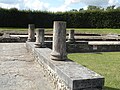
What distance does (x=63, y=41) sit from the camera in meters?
6.61

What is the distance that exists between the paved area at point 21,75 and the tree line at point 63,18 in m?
23.6

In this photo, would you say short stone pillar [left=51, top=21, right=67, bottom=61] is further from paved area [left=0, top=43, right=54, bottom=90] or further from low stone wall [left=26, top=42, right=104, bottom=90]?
paved area [left=0, top=43, right=54, bottom=90]

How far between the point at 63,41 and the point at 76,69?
1202mm

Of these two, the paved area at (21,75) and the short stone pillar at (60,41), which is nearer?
the paved area at (21,75)

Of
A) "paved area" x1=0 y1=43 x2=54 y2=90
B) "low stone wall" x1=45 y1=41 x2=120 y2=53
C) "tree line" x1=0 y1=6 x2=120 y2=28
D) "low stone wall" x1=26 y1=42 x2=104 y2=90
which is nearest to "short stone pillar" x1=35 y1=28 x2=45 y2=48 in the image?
"paved area" x1=0 y1=43 x2=54 y2=90

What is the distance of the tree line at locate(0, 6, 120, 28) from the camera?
1296 inches

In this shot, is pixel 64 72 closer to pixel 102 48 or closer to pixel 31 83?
pixel 31 83

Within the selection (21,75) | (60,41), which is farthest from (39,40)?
(60,41)

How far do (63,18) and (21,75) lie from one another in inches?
1097

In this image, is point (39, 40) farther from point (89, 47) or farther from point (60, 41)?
point (89, 47)

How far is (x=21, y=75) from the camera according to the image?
730cm

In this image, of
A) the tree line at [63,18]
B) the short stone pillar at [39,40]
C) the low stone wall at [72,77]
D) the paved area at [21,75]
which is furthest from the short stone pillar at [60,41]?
the tree line at [63,18]

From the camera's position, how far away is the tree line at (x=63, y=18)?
108 ft

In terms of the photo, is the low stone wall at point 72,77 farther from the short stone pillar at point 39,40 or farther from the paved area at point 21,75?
the short stone pillar at point 39,40
